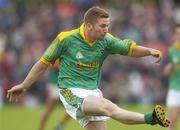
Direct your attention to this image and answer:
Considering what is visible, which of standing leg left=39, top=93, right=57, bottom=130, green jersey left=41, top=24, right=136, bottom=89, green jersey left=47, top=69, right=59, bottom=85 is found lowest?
standing leg left=39, top=93, right=57, bottom=130

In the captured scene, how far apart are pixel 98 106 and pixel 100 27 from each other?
117 centimetres

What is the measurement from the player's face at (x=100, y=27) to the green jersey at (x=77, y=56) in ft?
0.78

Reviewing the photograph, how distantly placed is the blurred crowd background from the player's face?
13660 mm

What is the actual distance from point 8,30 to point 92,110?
1733 centimetres

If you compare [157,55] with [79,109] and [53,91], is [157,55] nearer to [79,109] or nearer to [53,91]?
[79,109]

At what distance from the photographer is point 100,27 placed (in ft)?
38.9

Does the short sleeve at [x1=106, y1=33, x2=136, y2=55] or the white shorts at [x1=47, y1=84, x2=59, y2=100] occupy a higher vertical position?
the short sleeve at [x1=106, y1=33, x2=136, y2=55]

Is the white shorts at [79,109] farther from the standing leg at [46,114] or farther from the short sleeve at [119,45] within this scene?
the standing leg at [46,114]

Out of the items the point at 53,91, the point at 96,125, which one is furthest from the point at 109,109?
the point at 53,91

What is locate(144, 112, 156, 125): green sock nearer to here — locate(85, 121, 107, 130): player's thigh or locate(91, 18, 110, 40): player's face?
locate(85, 121, 107, 130): player's thigh

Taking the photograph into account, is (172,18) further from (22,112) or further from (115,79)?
(22,112)

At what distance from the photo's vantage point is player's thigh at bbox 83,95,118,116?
11375 mm

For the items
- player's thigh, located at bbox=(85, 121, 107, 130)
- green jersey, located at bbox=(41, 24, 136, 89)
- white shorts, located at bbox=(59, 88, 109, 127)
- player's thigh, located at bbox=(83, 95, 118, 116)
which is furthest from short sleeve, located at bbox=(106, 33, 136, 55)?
player's thigh, located at bbox=(85, 121, 107, 130)

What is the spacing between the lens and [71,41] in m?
12.1
